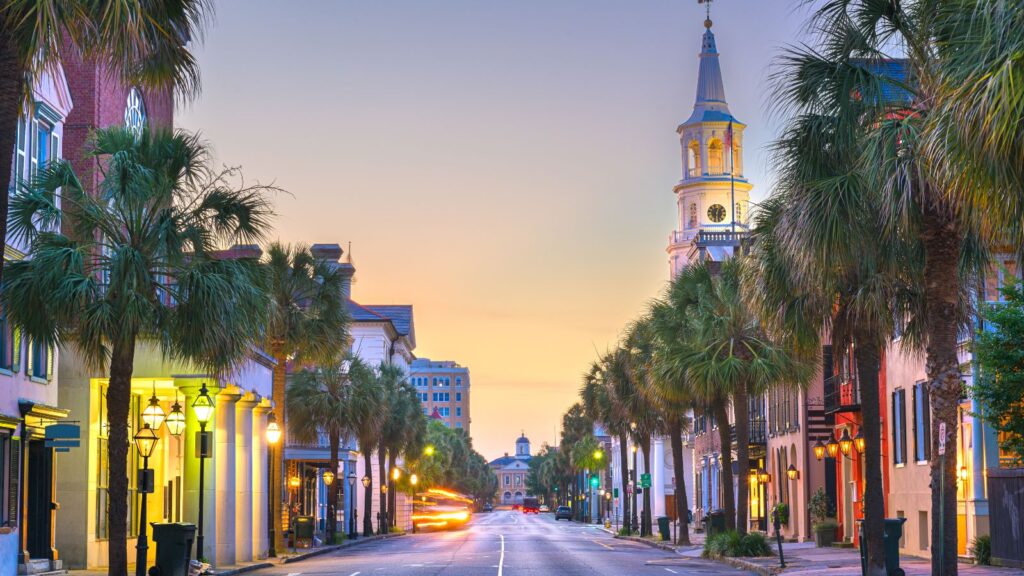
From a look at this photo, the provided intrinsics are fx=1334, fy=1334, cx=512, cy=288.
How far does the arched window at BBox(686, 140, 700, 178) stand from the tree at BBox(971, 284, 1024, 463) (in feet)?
290

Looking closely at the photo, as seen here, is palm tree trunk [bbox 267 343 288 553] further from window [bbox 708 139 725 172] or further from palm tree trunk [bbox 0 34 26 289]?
window [bbox 708 139 725 172]

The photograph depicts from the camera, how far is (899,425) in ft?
126

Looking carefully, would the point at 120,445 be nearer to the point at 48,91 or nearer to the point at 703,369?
the point at 48,91

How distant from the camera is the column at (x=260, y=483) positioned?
39062mm

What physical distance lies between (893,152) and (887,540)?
9.16 m

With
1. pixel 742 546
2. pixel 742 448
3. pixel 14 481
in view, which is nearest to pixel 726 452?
pixel 742 448

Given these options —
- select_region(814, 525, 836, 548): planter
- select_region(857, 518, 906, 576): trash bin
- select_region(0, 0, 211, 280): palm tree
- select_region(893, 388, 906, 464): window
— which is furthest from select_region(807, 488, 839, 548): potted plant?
select_region(0, 0, 211, 280): palm tree

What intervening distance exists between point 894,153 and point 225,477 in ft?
75.2

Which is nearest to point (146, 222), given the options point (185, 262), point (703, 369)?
point (185, 262)

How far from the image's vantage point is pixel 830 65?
60.3ft

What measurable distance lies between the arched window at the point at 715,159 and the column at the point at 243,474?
7955 centimetres

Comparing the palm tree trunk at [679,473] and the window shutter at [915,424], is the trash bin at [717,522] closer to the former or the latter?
the palm tree trunk at [679,473]

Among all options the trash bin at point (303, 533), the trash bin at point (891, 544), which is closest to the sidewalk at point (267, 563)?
the trash bin at point (303, 533)

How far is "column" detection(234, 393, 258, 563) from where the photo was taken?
36562 millimetres
